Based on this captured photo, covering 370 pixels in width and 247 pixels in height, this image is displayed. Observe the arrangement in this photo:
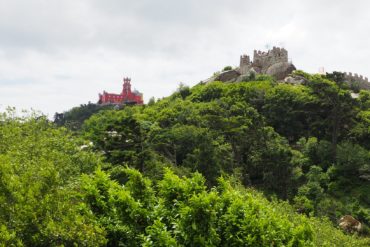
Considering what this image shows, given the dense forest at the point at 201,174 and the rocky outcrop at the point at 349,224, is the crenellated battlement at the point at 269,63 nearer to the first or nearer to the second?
the dense forest at the point at 201,174

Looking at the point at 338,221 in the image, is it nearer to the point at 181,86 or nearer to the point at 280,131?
the point at 280,131

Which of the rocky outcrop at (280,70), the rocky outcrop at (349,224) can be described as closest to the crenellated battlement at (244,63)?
the rocky outcrop at (280,70)

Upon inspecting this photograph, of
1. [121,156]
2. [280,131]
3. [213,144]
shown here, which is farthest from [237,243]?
[280,131]

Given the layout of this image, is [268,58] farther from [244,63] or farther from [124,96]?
[124,96]

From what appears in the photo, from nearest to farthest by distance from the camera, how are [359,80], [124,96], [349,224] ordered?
[349,224], [359,80], [124,96]

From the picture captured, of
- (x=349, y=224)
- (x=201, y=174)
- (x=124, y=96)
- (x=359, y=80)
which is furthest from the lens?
(x=124, y=96)

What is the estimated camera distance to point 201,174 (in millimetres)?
17188

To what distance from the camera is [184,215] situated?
13.8m

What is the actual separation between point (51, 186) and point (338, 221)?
113 feet

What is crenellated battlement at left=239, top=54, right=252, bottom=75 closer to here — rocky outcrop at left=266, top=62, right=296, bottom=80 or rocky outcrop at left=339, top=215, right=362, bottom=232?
rocky outcrop at left=266, top=62, right=296, bottom=80

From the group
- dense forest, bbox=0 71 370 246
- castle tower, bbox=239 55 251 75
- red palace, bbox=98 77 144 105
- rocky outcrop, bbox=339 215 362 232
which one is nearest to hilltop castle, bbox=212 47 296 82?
castle tower, bbox=239 55 251 75

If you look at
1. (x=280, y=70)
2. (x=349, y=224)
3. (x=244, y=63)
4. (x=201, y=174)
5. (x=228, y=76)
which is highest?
(x=244, y=63)

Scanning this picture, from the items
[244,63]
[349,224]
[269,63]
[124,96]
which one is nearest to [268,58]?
[269,63]

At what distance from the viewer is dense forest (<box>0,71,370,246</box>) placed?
13.6 meters
